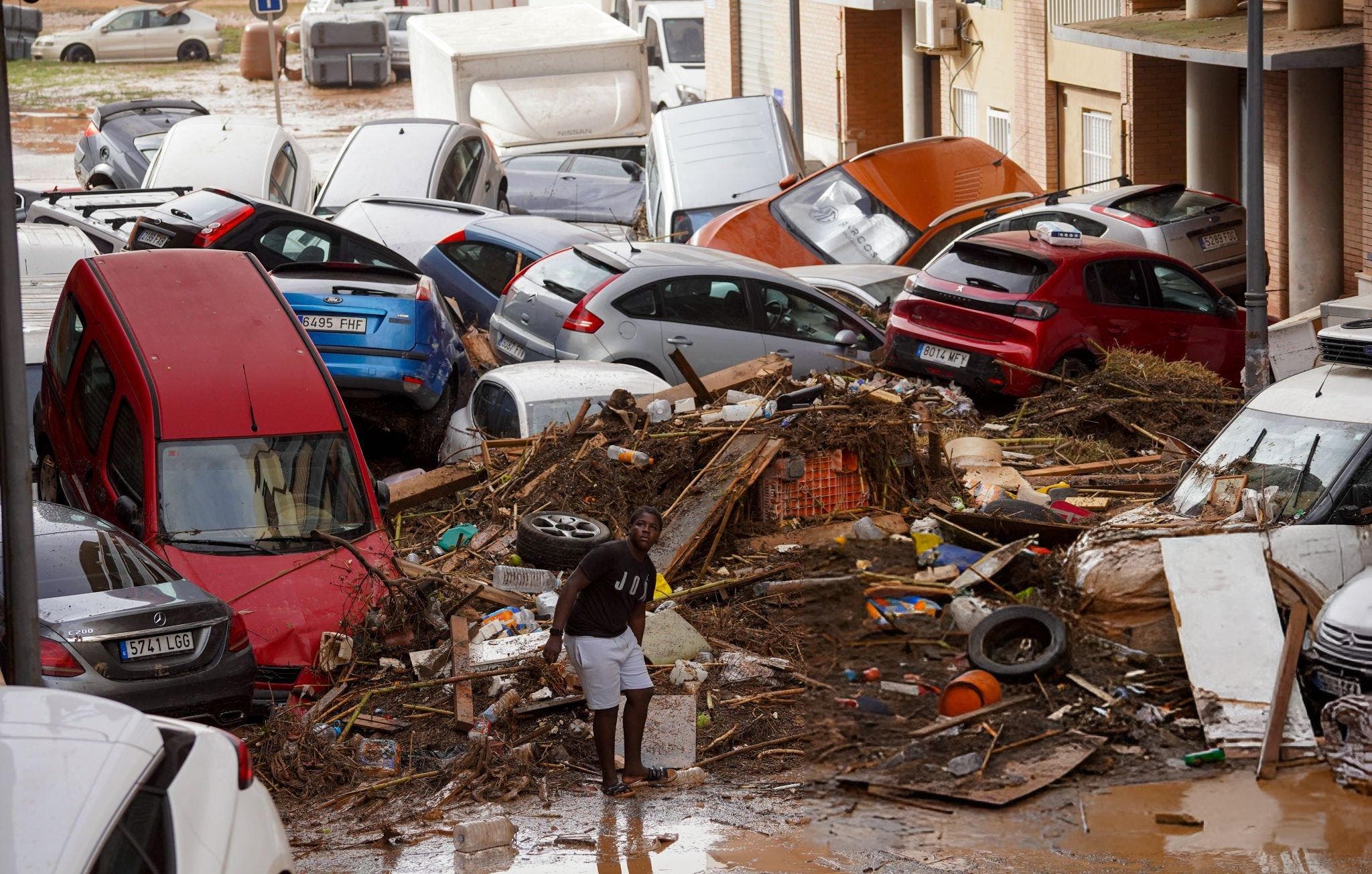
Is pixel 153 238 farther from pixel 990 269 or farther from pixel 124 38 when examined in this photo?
pixel 124 38

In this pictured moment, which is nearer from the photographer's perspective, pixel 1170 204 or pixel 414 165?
pixel 1170 204

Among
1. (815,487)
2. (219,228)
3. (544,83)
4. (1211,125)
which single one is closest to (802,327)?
Result: (815,487)

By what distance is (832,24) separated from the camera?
111ft

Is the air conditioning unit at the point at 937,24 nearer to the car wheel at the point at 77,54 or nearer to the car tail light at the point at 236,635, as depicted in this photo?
the car tail light at the point at 236,635

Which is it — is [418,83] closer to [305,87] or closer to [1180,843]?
[305,87]

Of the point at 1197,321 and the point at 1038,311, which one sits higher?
the point at 1038,311

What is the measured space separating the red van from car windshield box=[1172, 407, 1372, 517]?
4.95 m

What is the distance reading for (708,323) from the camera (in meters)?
15.3

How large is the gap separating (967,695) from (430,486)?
17.1 ft

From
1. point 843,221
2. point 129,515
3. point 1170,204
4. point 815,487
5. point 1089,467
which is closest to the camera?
point 129,515

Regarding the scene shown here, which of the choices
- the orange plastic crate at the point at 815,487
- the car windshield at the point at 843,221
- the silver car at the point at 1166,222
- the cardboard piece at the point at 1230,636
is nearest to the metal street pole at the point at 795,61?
the car windshield at the point at 843,221

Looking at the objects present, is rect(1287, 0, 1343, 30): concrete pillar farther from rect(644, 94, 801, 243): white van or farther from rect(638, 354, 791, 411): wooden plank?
rect(638, 354, 791, 411): wooden plank

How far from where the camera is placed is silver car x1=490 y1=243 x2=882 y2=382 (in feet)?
48.6

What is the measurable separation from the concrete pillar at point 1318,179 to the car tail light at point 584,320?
30.7 feet
